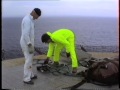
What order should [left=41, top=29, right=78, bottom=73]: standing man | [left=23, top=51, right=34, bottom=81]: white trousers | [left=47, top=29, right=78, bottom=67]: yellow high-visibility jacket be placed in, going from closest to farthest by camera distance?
[left=23, top=51, right=34, bottom=81]: white trousers, [left=41, top=29, right=78, bottom=73]: standing man, [left=47, top=29, right=78, bottom=67]: yellow high-visibility jacket

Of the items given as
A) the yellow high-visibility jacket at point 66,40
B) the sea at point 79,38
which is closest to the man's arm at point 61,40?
the yellow high-visibility jacket at point 66,40

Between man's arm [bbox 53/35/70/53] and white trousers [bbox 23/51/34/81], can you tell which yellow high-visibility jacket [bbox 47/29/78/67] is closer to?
man's arm [bbox 53/35/70/53]

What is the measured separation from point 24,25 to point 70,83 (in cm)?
183

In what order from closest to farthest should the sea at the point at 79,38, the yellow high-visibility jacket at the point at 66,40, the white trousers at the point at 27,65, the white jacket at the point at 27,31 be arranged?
1. the white jacket at the point at 27,31
2. the white trousers at the point at 27,65
3. the yellow high-visibility jacket at the point at 66,40
4. the sea at the point at 79,38

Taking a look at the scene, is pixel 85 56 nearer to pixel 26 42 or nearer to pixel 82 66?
pixel 82 66

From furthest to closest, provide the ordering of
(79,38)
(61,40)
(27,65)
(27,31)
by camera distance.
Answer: (79,38) → (61,40) → (27,65) → (27,31)

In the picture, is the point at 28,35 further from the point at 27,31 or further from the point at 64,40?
the point at 64,40

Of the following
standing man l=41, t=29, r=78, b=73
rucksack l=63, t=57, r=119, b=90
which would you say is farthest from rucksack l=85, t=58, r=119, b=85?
standing man l=41, t=29, r=78, b=73

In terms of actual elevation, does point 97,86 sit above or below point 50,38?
below

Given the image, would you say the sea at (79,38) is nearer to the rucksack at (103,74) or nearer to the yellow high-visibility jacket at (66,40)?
the yellow high-visibility jacket at (66,40)

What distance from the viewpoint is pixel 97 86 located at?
24.9 ft

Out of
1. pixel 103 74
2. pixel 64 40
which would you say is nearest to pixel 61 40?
pixel 64 40

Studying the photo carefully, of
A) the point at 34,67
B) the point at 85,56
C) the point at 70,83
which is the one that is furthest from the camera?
the point at 85,56

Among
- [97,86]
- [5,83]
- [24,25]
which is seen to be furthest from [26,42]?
[97,86]
